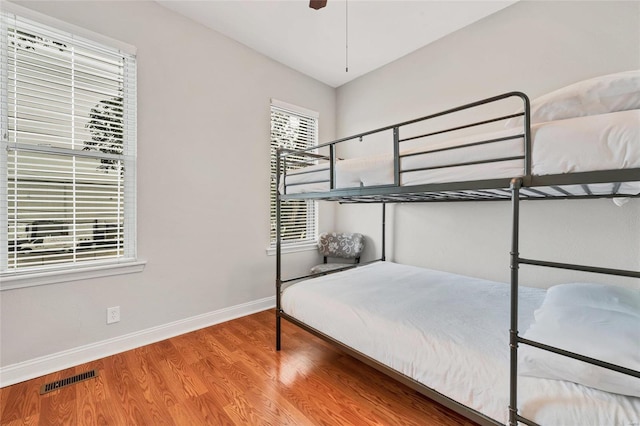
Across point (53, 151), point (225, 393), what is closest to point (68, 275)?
point (53, 151)

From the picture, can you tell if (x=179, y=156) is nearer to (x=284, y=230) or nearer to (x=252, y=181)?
(x=252, y=181)

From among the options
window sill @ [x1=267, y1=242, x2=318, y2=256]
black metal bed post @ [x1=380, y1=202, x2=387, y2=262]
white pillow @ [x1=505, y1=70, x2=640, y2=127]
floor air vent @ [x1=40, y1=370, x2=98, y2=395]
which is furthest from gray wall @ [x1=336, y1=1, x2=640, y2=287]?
floor air vent @ [x1=40, y1=370, x2=98, y2=395]

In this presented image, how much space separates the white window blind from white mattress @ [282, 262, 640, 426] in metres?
1.55

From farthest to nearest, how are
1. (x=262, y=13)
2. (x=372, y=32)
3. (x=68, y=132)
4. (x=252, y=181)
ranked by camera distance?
(x=252, y=181), (x=372, y=32), (x=262, y=13), (x=68, y=132)

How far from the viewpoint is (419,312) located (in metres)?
1.51

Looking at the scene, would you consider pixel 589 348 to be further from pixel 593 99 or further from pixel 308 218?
pixel 308 218

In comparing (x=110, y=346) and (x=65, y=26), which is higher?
(x=65, y=26)

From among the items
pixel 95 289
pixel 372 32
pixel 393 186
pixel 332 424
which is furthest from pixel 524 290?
pixel 95 289

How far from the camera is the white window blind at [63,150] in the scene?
1691 mm

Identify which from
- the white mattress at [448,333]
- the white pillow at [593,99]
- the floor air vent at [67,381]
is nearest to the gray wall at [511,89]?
the white mattress at [448,333]

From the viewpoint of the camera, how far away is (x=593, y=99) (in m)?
0.99

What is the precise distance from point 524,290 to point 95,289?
317cm

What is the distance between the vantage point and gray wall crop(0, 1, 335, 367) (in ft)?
6.08

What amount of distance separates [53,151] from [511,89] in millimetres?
3504
